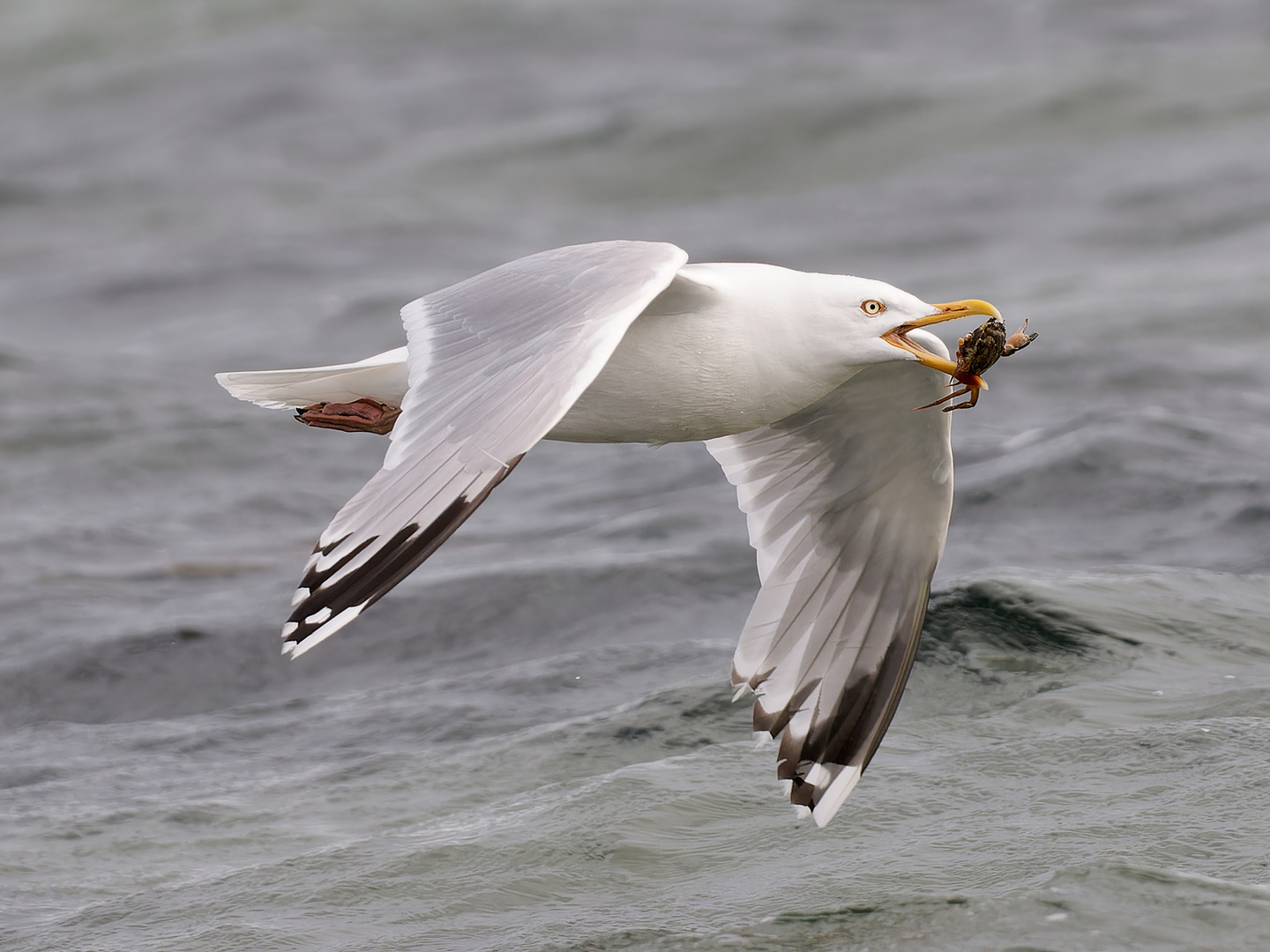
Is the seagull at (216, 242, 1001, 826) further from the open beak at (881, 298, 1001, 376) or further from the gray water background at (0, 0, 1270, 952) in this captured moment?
the gray water background at (0, 0, 1270, 952)

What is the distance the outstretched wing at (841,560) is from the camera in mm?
5223

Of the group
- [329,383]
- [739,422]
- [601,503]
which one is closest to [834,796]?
[739,422]

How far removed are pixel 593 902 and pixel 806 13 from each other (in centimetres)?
1540

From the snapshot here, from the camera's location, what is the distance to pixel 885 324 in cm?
475

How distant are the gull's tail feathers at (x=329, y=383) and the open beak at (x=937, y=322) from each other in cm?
144

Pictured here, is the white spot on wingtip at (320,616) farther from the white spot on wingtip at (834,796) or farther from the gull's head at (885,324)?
the white spot on wingtip at (834,796)

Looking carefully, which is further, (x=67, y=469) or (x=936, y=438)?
(x=67, y=469)

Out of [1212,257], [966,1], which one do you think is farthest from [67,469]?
[966,1]

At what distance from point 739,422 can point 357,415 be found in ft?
3.84

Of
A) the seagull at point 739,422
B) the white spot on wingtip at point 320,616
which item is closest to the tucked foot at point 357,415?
the seagull at point 739,422

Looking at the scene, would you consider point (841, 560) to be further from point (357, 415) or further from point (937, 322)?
point (357, 415)

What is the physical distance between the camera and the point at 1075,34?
17672mm

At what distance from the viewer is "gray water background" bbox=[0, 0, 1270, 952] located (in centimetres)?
488

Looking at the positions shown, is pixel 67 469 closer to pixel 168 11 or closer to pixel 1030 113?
pixel 1030 113
